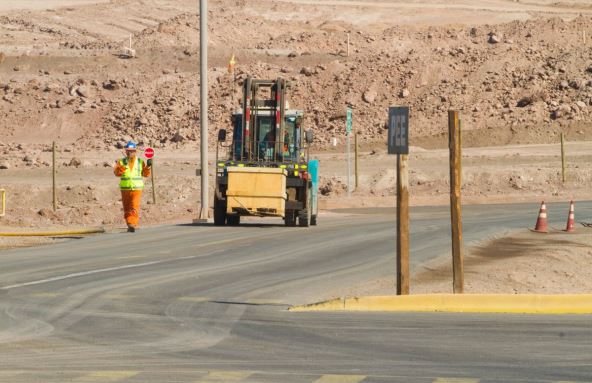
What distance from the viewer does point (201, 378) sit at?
12.2 meters

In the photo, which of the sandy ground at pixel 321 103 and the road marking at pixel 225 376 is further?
the sandy ground at pixel 321 103

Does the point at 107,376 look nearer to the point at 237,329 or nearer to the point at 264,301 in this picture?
the point at 237,329

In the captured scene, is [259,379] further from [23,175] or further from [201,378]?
[23,175]

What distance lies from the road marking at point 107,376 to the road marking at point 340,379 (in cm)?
160

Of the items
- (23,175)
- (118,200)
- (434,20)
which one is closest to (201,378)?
(118,200)

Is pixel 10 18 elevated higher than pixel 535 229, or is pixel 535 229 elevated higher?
pixel 10 18

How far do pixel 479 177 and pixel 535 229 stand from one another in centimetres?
2165

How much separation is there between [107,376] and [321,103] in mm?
63895

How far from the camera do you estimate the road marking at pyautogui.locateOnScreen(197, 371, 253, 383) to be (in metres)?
12.1

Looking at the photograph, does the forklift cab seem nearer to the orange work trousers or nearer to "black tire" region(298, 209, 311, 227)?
"black tire" region(298, 209, 311, 227)

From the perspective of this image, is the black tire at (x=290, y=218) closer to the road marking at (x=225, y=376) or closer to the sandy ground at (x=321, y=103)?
the sandy ground at (x=321, y=103)

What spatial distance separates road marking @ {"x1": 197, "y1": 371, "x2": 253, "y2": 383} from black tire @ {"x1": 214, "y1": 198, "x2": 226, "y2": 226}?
73.7 feet

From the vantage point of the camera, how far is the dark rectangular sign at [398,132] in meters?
17.9

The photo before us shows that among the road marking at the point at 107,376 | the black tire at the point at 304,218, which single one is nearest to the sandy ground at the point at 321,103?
the black tire at the point at 304,218
